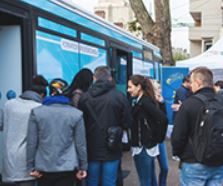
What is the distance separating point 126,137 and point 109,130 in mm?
1079

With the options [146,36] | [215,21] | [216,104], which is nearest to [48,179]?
[216,104]


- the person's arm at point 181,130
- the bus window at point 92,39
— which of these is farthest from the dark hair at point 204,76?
the bus window at point 92,39

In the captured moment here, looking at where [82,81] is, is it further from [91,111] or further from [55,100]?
[55,100]

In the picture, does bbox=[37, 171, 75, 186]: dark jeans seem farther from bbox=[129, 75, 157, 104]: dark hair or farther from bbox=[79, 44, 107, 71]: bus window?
bbox=[79, 44, 107, 71]: bus window

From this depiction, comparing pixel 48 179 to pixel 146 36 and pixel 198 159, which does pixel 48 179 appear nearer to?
pixel 198 159

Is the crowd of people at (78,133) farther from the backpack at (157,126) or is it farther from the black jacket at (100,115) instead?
the backpack at (157,126)

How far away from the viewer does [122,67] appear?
10969 millimetres

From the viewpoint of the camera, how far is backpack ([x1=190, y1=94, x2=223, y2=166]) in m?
4.54

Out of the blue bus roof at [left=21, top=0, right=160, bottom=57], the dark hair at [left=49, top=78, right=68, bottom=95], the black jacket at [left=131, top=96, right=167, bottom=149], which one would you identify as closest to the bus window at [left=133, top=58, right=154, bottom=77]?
the blue bus roof at [left=21, top=0, right=160, bottom=57]

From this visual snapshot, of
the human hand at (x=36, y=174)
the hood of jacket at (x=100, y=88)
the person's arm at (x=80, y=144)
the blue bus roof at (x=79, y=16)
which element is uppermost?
the blue bus roof at (x=79, y=16)

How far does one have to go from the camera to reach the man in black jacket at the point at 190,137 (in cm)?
468

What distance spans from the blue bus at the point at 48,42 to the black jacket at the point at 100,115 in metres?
0.76

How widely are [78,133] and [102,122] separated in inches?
22.6

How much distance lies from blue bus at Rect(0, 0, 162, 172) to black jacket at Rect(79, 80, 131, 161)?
0.76 metres
